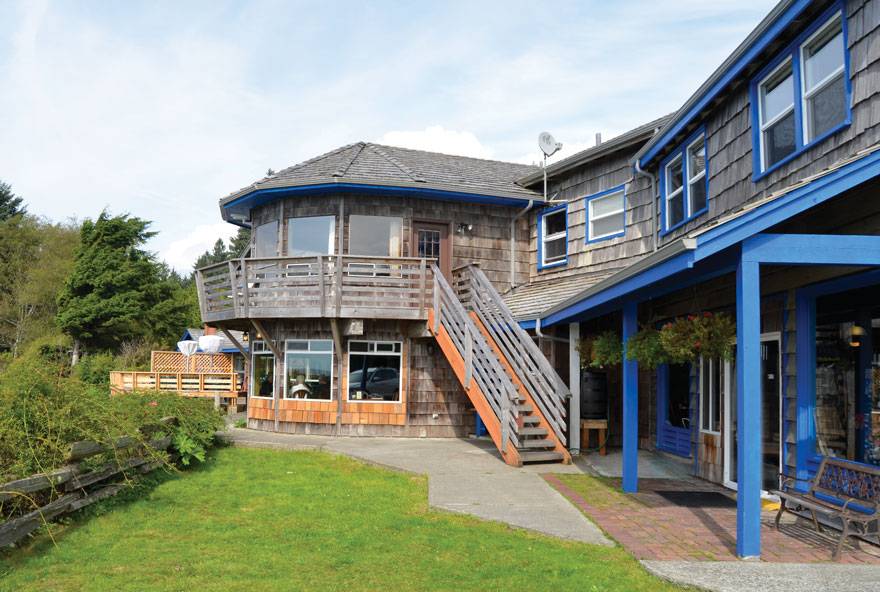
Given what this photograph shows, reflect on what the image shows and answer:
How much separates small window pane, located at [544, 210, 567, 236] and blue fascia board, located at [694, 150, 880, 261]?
10.1m

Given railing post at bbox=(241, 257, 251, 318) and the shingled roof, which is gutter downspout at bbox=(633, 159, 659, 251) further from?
railing post at bbox=(241, 257, 251, 318)

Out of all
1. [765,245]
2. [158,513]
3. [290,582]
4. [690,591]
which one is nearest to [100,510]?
[158,513]

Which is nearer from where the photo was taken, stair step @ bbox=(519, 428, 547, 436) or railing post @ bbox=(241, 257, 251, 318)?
stair step @ bbox=(519, 428, 547, 436)

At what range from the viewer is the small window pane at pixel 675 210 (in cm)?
1199

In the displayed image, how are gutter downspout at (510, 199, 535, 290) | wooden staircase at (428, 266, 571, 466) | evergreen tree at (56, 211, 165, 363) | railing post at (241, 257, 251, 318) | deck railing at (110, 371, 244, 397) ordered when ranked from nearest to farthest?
wooden staircase at (428, 266, 571, 466), railing post at (241, 257, 251, 318), gutter downspout at (510, 199, 535, 290), deck railing at (110, 371, 244, 397), evergreen tree at (56, 211, 165, 363)

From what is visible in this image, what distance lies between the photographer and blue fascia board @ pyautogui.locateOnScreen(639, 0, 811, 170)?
307 inches

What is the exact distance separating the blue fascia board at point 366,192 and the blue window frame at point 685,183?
3.99 metres

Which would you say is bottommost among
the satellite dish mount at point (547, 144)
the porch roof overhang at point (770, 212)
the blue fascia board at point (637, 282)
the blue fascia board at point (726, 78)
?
the blue fascia board at point (637, 282)

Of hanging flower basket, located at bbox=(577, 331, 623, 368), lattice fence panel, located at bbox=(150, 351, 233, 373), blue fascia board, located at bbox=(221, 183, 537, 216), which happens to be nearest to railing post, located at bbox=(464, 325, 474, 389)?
hanging flower basket, located at bbox=(577, 331, 623, 368)

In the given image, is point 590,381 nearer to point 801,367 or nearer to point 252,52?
point 801,367

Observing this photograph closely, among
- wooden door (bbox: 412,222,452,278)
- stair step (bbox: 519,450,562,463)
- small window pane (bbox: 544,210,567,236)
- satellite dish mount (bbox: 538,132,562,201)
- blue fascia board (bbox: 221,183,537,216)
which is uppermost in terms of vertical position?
satellite dish mount (bbox: 538,132,562,201)

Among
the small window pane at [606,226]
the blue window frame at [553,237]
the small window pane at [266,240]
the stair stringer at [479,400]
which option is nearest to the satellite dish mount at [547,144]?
the blue window frame at [553,237]

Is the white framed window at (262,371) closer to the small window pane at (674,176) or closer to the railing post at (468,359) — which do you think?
the railing post at (468,359)

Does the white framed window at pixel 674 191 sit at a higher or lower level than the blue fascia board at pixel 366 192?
lower
